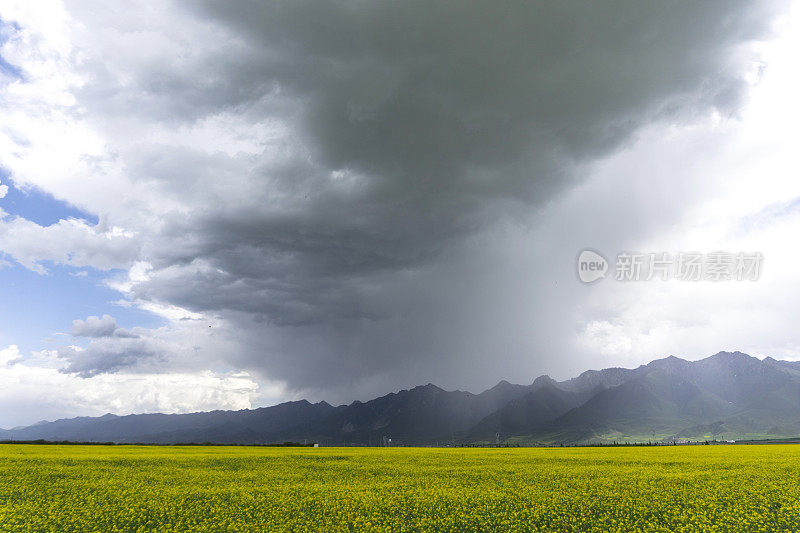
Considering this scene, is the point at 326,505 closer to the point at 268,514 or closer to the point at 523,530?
the point at 268,514

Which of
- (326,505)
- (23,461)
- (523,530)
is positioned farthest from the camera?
(23,461)

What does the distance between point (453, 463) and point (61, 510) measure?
4594 cm

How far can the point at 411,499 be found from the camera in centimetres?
3809

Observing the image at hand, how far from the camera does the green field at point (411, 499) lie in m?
31.7

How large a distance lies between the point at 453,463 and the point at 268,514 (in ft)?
122

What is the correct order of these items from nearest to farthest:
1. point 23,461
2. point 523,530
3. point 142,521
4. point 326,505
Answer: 1. point 523,530
2. point 142,521
3. point 326,505
4. point 23,461

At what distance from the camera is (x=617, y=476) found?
158 feet

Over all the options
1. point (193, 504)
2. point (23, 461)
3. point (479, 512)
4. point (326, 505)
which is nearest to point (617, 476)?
point (479, 512)

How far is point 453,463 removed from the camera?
6650 centimetres

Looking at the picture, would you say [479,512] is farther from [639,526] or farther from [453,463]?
[453,463]

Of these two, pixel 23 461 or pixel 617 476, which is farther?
pixel 23 461

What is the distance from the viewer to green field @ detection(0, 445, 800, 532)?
31672mm

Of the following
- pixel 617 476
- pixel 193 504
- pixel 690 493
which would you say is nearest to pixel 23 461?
pixel 193 504

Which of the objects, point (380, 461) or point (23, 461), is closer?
point (23, 461)
